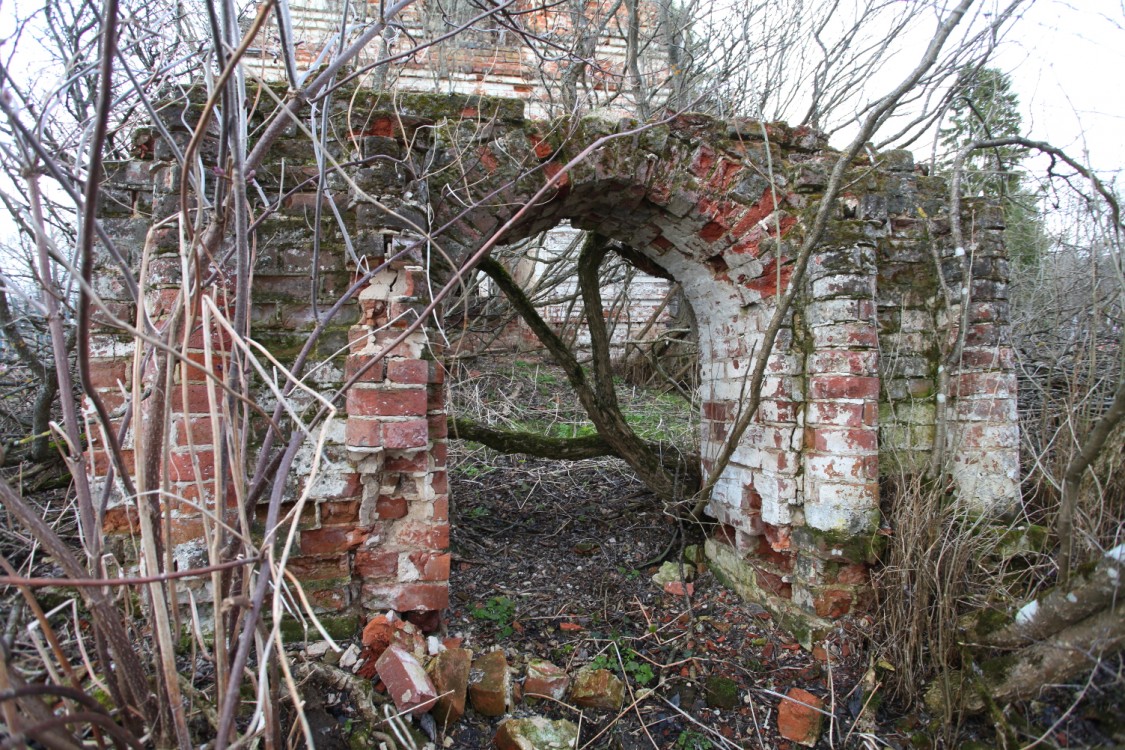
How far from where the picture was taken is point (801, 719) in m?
2.38

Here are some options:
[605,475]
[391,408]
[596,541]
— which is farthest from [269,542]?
[605,475]

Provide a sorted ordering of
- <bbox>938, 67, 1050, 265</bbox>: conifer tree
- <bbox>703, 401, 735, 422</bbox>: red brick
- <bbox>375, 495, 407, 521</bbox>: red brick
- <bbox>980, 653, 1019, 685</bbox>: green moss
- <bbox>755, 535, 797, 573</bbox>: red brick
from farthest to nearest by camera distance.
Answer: <bbox>938, 67, 1050, 265</bbox>: conifer tree
<bbox>703, 401, 735, 422</bbox>: red brick
<bbox>755, 535, 797, 573</bbox>: red brick
<bbox>375, 495, 407, 521</bbox>: red brick
<bbox>980, 653, 1019, 685</bbox>: green moss

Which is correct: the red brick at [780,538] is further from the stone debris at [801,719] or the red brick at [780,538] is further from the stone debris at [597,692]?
the stone debris at [597,692]

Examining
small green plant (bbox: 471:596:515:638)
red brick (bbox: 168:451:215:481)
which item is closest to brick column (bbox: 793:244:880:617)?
small green plant (bbox: 471:596:515:638)

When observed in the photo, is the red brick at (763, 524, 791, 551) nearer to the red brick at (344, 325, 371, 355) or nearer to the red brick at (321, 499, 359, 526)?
the red brick at (321, 499, 359, 526)

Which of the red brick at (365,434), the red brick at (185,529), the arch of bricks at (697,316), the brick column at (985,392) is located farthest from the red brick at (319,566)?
the brick column at (985,392)

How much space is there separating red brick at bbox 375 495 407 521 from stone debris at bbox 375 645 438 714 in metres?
0.55

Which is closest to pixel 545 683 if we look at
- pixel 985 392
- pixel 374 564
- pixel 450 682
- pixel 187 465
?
pixel 450 682

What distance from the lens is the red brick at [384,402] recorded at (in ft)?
8.00

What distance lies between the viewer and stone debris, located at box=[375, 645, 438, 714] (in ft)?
6.84

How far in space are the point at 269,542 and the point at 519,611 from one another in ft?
7.04

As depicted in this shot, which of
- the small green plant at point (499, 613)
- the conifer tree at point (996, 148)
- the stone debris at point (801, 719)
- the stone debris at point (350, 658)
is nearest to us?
the stone debris at point (350, 658)

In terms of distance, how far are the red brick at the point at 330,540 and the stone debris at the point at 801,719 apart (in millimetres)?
1783

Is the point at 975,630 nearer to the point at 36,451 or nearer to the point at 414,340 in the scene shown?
the point at 414,340
